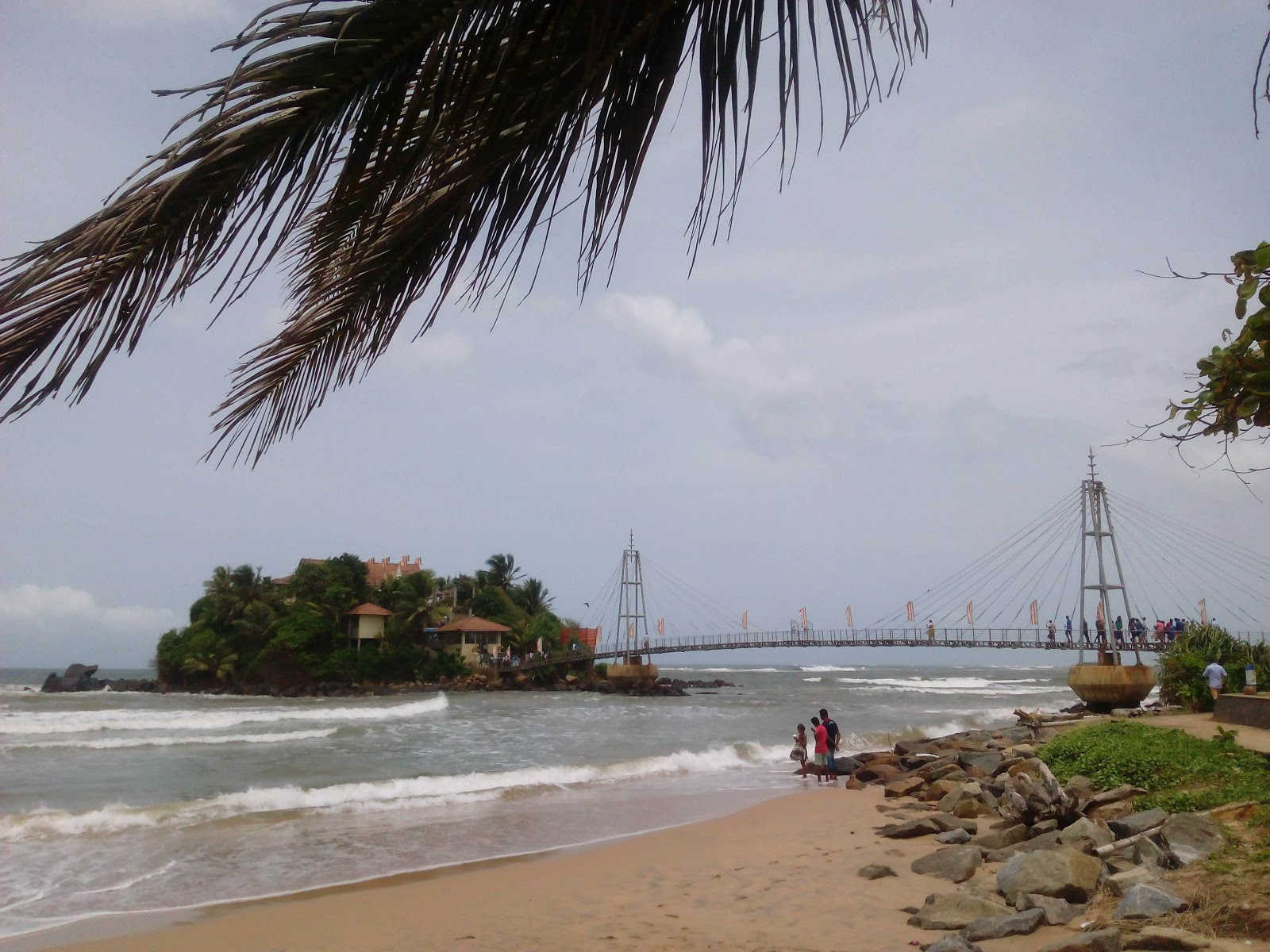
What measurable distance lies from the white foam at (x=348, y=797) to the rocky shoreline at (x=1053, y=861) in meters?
6.39

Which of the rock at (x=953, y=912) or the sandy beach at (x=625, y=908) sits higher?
the rock at (x=953, y=912)

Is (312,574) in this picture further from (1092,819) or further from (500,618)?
(1092,819)

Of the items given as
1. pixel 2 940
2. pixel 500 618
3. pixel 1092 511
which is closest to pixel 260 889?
pixel 2 940

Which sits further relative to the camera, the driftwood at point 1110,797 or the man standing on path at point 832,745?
the man standing on path at point 832,745

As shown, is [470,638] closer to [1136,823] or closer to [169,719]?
[169,719]

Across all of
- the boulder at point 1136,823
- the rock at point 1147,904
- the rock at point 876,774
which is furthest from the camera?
the rock at point 876,774

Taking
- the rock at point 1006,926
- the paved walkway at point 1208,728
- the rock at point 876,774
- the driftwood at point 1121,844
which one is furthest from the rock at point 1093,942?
the rock at point 876,774

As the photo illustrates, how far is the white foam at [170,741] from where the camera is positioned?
19.0m

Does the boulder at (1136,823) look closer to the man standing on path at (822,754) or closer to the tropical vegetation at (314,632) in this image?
the man standing on path at (822,754)

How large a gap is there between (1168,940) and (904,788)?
289 inches

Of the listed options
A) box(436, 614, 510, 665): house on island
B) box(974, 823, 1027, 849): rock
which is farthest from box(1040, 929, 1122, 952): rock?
box(436, 614, 510, 665): house on island

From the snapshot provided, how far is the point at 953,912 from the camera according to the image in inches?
211

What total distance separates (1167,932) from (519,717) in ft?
86.3

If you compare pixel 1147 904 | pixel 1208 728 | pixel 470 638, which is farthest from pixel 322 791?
pixel 470 638
